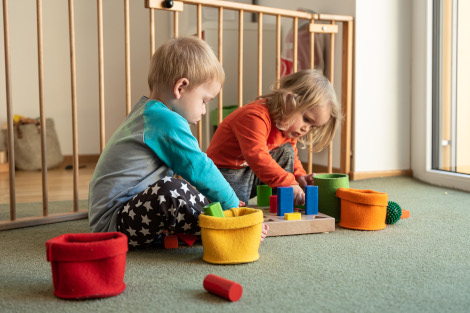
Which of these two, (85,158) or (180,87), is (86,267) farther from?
(85,158)

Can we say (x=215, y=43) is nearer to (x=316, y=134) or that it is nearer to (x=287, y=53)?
(x=287, y=53)

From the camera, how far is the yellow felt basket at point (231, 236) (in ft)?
3.04

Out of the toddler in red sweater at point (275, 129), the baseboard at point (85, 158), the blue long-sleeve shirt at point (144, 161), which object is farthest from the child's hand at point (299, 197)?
the baseboard at point (85, 158)

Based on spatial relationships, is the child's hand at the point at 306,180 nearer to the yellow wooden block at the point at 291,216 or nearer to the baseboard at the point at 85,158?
the yellow wooden block at the point at 291,216

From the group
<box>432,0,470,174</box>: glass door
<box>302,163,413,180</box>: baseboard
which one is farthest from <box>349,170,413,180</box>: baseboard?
<box>432,0,470,174</box>: glass door

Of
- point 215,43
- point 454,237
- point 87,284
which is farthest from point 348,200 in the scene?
point 215,43

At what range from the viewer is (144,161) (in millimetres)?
1066

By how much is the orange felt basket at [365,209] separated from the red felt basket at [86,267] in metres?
0.65

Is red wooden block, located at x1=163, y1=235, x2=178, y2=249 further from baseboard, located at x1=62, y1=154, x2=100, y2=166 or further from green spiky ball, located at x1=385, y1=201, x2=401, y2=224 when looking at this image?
baseboard, located at x1=62, y1=154, x2=100, y2=166

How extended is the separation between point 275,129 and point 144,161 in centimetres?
54

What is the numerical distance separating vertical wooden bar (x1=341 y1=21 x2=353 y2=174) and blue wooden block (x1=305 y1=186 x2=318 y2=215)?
36.3 inches

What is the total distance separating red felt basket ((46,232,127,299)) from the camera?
75cm

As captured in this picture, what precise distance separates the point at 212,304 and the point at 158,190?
0.32m

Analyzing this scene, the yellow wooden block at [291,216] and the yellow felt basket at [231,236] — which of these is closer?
the yellow felt basket at [231,236]
